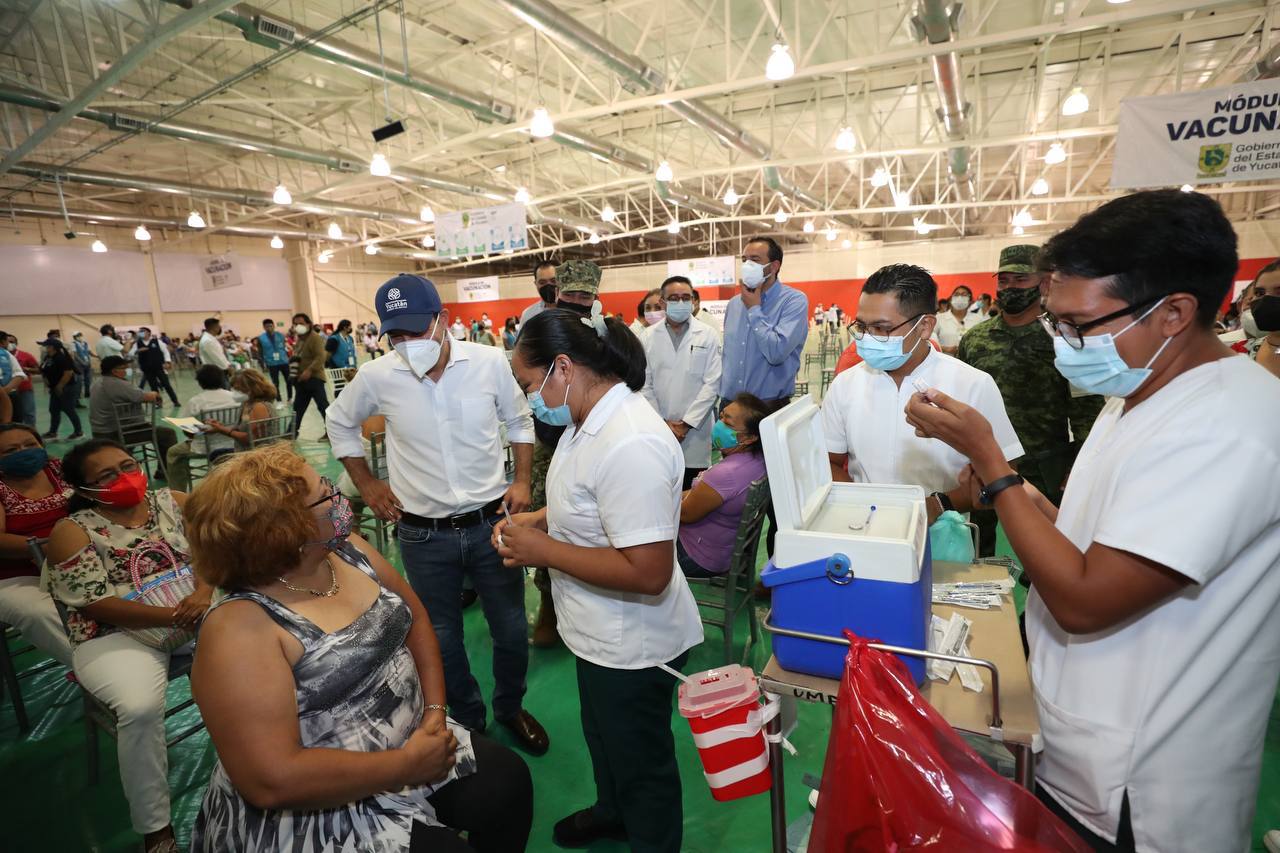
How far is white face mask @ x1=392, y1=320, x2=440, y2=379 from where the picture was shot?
85.9 inches

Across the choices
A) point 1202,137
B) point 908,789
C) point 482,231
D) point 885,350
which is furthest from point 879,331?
point 482,231

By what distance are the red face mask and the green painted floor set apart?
45.5 inches

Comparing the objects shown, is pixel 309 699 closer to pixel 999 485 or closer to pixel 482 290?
pixel 999 485

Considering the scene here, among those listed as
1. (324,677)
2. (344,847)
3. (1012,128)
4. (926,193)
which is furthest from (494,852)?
(926,193)

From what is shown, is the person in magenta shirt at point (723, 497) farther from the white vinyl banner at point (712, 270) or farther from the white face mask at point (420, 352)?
the white vinyl banner at point (712, 270)

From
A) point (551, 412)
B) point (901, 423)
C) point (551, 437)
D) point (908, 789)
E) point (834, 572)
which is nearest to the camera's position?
point (908, 789)

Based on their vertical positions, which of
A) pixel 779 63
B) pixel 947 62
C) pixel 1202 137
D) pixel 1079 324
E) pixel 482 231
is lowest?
pixel 1079 324

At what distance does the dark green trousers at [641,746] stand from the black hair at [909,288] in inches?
51.1

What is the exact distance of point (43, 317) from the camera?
728 inches

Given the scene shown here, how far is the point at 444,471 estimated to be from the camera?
89.0 inches

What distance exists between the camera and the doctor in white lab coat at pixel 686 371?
12.4 ft

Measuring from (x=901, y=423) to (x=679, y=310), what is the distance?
204 centimetres

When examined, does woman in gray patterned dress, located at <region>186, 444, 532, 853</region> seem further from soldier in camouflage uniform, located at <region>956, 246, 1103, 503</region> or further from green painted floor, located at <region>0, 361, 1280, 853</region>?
soldier in camouflage uniform, located at <region>956, 246, 1103, 503</region>

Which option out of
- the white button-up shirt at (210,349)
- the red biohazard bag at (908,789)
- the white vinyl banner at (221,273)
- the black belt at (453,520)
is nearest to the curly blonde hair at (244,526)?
the black belt at (453,520)
